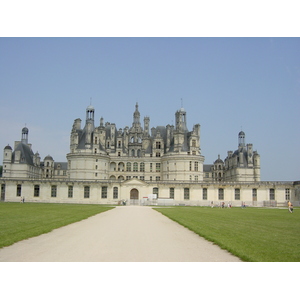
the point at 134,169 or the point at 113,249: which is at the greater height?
the point at 134,169

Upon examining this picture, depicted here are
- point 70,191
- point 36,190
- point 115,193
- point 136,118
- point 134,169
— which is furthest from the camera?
point 136,118

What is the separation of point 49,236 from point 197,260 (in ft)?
27.1

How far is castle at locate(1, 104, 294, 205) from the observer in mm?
69000

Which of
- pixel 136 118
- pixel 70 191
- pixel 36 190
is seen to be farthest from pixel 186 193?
pixel 36 190

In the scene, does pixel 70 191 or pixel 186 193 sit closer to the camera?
pixel 70 191

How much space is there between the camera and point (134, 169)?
80.8 meters

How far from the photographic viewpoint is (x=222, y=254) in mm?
12969

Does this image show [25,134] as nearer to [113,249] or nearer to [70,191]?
[70,191]

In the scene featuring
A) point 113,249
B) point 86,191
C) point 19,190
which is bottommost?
point 113,249

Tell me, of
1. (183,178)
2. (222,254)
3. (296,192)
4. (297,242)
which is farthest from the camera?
(183,178)

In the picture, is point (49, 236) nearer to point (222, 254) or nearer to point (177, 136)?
point (222, 254)

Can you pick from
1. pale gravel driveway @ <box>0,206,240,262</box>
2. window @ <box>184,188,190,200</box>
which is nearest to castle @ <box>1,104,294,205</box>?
window @ <box>184,188,190,200</box>

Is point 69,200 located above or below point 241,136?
below
